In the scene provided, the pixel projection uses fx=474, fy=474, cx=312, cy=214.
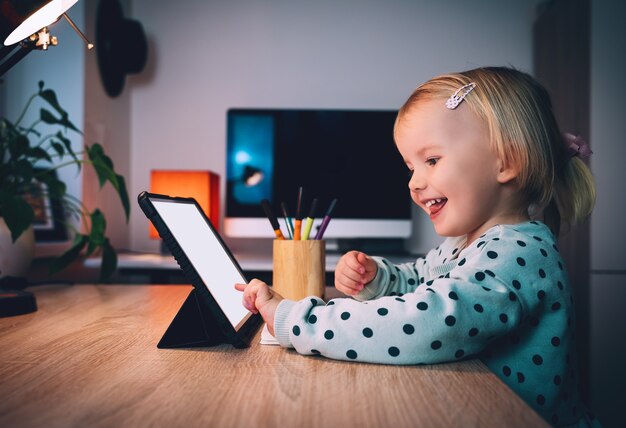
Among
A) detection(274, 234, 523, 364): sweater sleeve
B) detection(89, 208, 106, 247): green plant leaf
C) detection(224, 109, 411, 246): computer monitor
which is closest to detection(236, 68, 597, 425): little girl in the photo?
detection(274, 234, 523, 364): sweater sleeve

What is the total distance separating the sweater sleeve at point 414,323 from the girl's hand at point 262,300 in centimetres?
2

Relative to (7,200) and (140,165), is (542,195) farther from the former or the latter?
(140,165)

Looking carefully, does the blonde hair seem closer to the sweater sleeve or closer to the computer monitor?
the sweater sleeve

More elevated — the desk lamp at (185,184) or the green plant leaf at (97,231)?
the desk lamp at (185,184)

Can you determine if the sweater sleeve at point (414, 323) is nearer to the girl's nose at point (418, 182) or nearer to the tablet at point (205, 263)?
the tablet at point (205, 263)

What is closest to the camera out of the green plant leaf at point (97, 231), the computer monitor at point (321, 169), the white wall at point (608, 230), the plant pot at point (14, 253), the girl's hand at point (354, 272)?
the girl's hand at point (354, 272)

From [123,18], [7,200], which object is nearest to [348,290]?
[7,200]

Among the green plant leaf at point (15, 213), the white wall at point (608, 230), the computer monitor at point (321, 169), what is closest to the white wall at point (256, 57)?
the computer monitor at point (321, 169)

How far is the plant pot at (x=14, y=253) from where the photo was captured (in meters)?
0.94

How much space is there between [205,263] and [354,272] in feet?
0.86

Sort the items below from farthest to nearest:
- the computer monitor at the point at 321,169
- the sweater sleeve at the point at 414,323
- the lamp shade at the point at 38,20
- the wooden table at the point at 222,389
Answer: the computer monitor at the point at 321,169 < the lamp shade at the point at 38,20 < the sweater sleeve at the point at 414,323 < the wooden table at the point at 222,389

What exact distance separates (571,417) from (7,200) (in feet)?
3.03

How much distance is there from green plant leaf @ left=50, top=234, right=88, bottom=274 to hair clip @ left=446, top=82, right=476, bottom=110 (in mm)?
833

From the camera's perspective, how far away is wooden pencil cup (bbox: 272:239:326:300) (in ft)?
2.19
